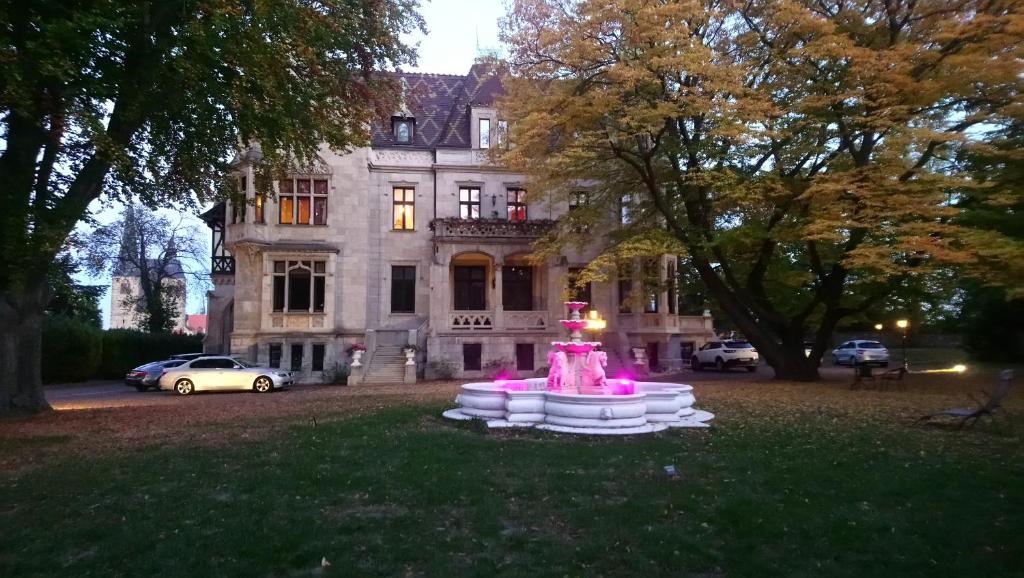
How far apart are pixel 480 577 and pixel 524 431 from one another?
6450 mm

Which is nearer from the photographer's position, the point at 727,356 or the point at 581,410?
the point at 581,410

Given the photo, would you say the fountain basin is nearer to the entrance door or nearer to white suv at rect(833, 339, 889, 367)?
the entrance door

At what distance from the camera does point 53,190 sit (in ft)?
48.3

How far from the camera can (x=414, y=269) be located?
32.8 m

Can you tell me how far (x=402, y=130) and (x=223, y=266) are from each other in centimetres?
1490

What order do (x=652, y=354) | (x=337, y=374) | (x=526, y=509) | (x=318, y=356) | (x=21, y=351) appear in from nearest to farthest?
(x=526, y=509) → (x=21, y=351) → (x=337, y=374) → (x=318, y=356) → (x=652, y=354)

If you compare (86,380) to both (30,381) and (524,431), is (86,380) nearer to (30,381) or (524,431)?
(30,381)

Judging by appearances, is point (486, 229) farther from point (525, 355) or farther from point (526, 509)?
point (526, 509)

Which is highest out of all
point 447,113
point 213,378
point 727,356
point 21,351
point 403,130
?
point 447,113

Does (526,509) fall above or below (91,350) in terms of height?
below

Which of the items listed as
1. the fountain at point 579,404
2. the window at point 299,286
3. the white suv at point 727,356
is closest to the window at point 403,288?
the window at point 299,286

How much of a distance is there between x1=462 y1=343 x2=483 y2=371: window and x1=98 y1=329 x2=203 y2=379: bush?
807 inches

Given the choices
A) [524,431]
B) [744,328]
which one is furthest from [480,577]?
[744,328]

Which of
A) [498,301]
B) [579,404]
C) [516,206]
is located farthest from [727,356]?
[579,404]
